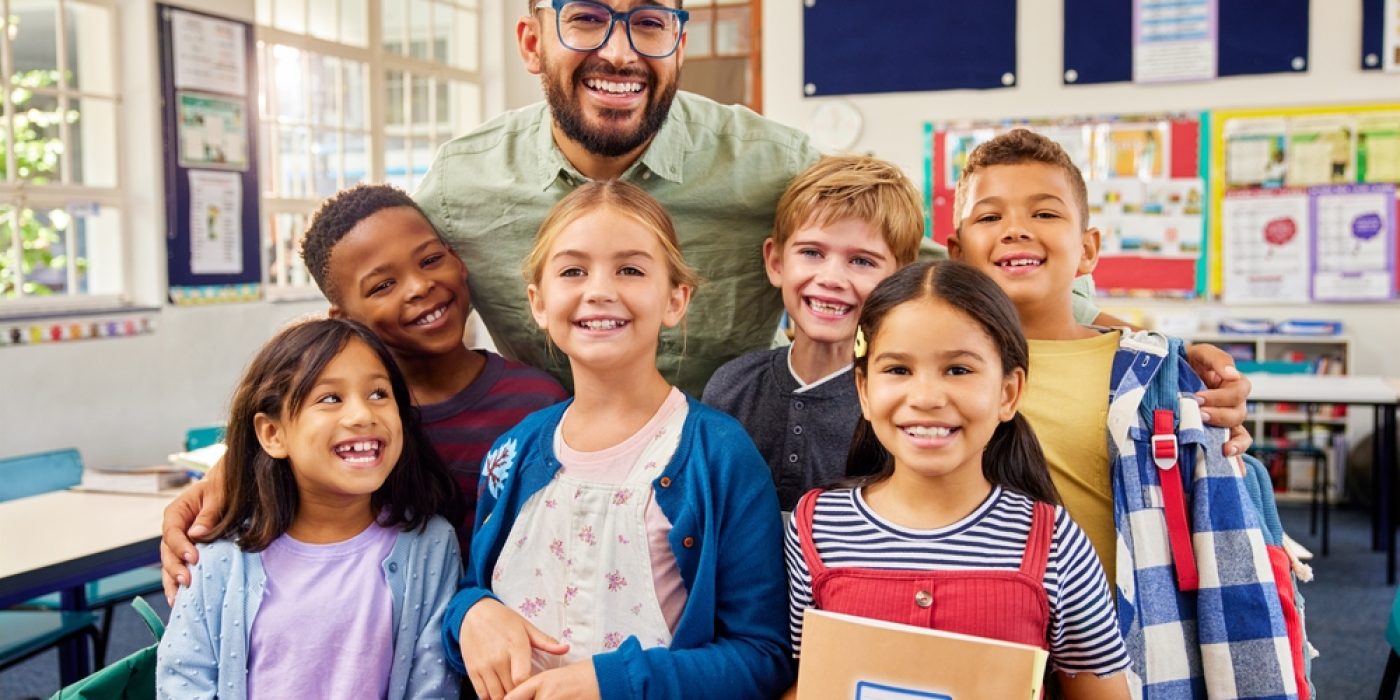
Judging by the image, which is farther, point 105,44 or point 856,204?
point 105,44

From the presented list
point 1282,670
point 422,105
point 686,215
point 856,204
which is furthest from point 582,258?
point 422,105

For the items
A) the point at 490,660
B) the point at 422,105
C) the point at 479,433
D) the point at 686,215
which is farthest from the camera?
the point at 422,105

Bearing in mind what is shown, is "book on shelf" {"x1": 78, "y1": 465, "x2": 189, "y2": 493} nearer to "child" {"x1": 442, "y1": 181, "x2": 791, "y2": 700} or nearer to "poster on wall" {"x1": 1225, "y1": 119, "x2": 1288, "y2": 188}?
"child" {"x1": 442, "y1": 181, "x2": 791, "y2": 700}

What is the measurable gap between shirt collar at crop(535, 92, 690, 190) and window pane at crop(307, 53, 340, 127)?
470 centimetres

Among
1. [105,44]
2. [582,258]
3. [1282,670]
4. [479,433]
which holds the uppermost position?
[105,44]

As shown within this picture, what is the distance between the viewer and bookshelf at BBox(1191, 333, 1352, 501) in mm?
6051

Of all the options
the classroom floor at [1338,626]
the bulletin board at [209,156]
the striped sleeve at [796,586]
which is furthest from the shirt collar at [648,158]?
the bulletin board at [209,156]

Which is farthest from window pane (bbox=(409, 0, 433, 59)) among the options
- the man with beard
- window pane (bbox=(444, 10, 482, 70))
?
the man with beard

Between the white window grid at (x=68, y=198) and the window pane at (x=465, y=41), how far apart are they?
273 centimetres

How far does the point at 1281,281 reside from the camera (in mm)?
6180

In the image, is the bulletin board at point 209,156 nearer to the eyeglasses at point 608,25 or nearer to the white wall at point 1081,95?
the white wall at point 1081,95

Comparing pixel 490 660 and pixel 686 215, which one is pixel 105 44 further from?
pixel 490 660

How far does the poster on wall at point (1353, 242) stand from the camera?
601 cm

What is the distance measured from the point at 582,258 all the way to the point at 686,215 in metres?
0.59
